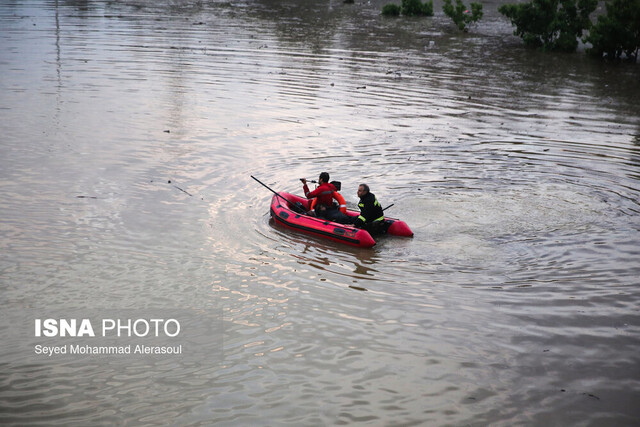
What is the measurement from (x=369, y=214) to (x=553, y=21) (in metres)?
23.9

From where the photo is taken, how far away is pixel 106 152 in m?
15.2

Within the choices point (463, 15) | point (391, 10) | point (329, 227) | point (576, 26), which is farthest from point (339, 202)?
point (391, 10)

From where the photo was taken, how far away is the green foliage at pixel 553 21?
30.7 meters

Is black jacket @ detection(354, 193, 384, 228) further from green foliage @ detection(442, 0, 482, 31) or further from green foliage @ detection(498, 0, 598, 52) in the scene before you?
green foliage @ detection(442, 0, 482, 31)

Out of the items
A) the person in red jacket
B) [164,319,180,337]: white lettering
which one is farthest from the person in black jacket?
[164,319,180,337]: white lettering

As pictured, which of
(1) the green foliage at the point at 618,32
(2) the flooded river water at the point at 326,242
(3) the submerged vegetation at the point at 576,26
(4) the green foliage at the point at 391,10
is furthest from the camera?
(4) the green foliage at the point at 391,10

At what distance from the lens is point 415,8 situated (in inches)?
1687

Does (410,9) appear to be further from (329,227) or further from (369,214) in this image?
(329,227)

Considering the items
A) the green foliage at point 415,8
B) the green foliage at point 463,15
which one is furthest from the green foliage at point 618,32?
the green foliage at point 415,8

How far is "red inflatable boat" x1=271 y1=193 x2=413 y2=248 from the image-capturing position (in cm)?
1131

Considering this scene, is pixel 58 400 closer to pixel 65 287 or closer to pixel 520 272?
pixel 65 287

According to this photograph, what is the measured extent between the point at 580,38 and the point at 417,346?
1120 inches

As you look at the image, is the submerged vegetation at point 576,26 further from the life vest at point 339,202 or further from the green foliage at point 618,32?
the life vest at point 339,202

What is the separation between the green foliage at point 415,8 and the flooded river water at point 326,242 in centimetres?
1868
